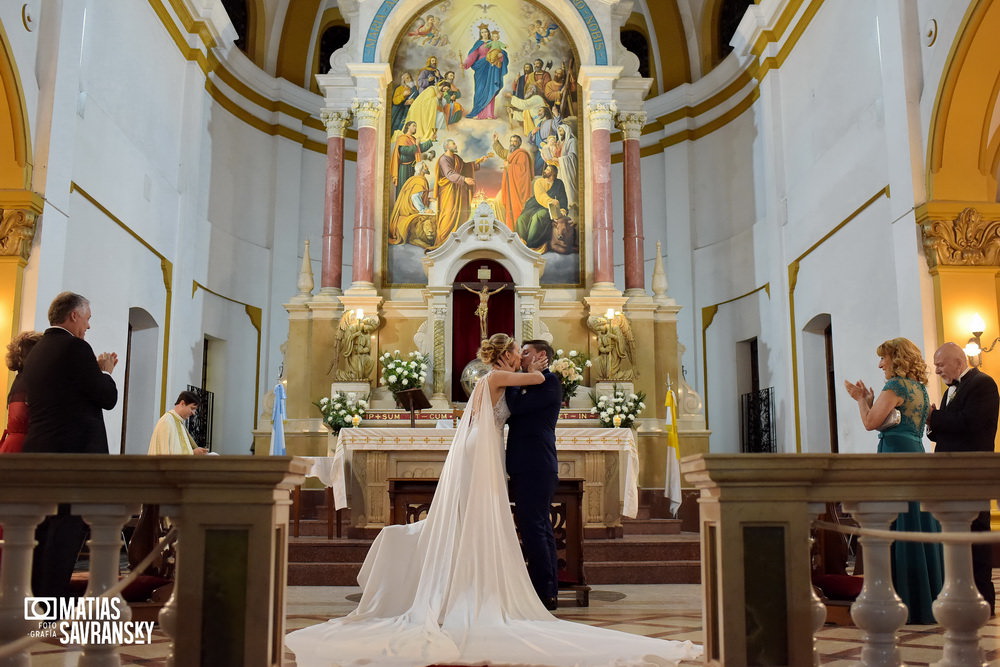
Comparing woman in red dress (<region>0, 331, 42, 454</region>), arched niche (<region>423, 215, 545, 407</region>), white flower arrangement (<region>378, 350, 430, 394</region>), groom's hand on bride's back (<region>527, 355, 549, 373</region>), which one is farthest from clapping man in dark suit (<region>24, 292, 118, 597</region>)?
arched niche (<region>423, 215, 545, 407</region>)

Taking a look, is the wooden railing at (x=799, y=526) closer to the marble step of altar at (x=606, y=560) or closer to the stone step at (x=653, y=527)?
the marble step of altar at (x=606, y=560)

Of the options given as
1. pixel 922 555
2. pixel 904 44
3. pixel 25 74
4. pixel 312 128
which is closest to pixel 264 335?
pixel 312 128

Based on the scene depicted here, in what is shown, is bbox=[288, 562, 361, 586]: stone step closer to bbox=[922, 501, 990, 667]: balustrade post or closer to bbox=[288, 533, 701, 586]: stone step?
bbox=[288, 533, 701, 586]: stone step

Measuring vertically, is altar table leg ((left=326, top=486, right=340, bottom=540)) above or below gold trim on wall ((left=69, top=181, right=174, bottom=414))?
below

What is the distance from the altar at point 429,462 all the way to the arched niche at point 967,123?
3837mm

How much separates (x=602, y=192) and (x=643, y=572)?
5579mm

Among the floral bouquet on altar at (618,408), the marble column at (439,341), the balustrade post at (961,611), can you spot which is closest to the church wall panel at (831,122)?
the floral bouquet on altar at (618,408)

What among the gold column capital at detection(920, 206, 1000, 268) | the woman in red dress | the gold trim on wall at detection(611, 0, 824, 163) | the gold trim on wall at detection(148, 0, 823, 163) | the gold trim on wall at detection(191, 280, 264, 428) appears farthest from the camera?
the gold trim on wall at detection(191, 280, 264, 428)

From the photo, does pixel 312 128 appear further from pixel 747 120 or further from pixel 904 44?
pixel 904 44

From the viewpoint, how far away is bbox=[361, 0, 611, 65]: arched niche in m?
12.0

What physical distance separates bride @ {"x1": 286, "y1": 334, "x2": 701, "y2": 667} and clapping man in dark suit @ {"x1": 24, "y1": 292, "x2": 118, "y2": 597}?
1135 mm

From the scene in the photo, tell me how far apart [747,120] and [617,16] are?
3.35 meters

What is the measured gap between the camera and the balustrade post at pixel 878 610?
262cm

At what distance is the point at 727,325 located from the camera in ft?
49.7
